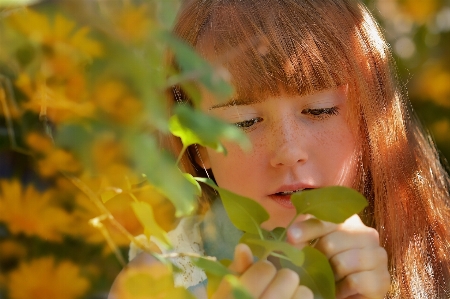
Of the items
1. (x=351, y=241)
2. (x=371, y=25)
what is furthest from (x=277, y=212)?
(x=371, y=25)

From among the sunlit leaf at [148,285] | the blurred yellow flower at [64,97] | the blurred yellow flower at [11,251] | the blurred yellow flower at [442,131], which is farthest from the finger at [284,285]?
the blurred yellow flower at [442,131]

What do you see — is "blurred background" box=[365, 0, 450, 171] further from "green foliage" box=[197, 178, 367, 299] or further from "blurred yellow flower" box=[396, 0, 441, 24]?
"green foliage" box=[197, 178, 367, 299]

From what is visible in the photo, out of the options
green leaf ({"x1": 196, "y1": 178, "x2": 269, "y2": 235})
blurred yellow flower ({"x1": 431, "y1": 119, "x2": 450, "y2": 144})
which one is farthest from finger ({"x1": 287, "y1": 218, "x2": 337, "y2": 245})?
blurred yellow flower ({"x1": 431, "y1": 119, "x2": 450, "y2": 144})

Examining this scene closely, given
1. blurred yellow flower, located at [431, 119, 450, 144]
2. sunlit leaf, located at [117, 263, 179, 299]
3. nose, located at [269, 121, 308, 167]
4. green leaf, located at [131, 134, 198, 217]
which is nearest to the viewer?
green leaf, located at [131, 134, 198, 217]

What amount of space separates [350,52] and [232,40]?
191 millimetres

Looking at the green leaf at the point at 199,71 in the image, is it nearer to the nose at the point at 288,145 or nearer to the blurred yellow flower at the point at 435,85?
the nose at the point at 288,145

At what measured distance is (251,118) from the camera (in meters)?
0.89

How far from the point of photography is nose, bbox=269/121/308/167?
84cm

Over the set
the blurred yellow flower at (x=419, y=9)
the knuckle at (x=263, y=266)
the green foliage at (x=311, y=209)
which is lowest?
the blurred yellow flower at (x=419, y=9)

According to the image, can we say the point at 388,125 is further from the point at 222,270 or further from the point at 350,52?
the point at 222,270

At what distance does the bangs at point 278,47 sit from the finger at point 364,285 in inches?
A: 12.4

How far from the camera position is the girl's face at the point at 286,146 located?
0.86m

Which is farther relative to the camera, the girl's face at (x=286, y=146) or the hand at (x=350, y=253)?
the girl's face at (x=286, y=146)

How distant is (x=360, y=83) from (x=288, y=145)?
213 mm
